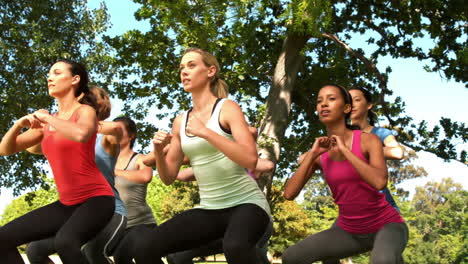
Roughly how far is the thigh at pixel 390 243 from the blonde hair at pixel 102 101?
304 centimetres

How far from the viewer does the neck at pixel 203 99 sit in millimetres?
4391

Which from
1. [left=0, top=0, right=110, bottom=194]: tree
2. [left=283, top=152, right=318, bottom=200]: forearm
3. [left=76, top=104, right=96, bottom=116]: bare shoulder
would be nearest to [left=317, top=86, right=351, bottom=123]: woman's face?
[left=283, top=152, right=318, bottom=200]: forearm

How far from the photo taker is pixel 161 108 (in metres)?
16.6

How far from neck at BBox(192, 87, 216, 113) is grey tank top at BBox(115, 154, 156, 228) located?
1.98 m

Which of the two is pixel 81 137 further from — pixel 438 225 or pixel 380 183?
pixel 438 225

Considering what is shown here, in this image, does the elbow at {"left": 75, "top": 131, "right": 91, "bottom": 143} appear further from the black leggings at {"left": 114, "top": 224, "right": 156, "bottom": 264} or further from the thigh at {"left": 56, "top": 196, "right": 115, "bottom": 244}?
the black leggings at {"left": 114, "top": 224, "right": 156, "bottom": 264}

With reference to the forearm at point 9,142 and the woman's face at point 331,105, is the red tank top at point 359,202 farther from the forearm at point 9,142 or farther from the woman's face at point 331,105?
the forearm at point 9,142

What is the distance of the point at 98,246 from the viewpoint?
4855mm

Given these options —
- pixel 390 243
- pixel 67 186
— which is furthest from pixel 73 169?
pixel 390 243

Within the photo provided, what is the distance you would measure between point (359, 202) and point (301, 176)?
0.51 meters

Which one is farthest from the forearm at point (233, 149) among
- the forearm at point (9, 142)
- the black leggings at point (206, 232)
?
the forearm at point (9, 142)

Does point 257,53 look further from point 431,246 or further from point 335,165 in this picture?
point 431,246

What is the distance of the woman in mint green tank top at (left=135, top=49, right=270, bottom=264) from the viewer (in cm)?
373

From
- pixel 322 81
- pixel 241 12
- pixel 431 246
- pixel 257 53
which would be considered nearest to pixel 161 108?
pixel 257 53
